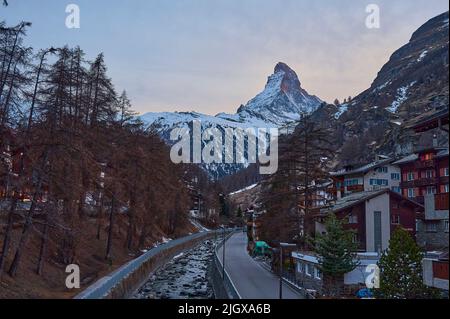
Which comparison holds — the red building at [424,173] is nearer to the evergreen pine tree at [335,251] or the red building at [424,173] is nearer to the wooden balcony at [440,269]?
the evergreen pine tree at [335,251]

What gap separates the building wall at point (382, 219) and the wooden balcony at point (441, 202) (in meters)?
23.2

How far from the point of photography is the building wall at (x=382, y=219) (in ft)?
141

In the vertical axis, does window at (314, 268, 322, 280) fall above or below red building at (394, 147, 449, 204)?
below

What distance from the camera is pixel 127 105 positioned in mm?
47781

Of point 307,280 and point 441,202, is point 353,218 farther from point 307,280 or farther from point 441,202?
point 441,202

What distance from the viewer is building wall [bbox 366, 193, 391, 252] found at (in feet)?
141

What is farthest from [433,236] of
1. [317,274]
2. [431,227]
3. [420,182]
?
[317,274]

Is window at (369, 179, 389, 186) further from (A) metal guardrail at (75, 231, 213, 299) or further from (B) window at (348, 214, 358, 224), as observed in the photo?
(A) metal guardrail at (75, 231, 213, 299)

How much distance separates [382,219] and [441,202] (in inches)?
968

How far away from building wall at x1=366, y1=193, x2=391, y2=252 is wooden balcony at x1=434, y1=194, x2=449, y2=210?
23177 millimetres

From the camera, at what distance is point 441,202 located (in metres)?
20.0

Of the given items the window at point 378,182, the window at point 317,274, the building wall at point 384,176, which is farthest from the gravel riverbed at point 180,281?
the window at point 378,182

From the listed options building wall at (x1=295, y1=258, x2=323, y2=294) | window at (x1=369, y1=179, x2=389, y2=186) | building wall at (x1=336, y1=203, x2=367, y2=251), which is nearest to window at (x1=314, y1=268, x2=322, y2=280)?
building wall at (x1=295, y1=258, x2=323, y2=294)
